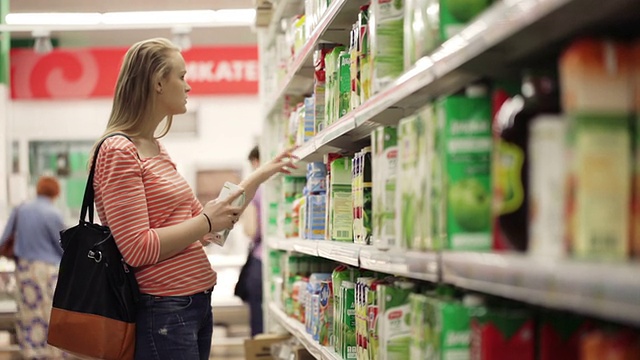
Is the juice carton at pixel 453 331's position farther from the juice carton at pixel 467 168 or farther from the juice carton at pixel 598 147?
the juice carton at pixel 598 147

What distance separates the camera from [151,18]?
27.7 feet

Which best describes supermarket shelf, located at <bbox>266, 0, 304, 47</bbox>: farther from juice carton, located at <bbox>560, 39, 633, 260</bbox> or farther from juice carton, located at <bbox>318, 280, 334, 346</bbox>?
juice carton, located at <bbox>560, 39, 633, 260</bbox>

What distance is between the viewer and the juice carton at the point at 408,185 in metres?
1.78

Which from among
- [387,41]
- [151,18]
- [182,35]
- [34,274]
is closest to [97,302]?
[387,41]

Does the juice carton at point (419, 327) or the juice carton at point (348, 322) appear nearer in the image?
the juice carton at point (419, 327)

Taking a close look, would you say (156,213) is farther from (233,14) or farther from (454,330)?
(233,14)

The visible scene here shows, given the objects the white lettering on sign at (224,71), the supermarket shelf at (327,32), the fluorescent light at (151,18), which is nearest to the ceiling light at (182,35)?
the fluorescent light at (151,18)

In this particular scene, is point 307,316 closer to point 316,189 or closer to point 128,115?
point 316,189

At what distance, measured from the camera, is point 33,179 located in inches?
383

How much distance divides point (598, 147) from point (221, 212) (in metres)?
1.91

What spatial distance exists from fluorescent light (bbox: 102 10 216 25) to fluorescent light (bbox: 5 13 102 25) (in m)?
0.24

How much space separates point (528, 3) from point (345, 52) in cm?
181

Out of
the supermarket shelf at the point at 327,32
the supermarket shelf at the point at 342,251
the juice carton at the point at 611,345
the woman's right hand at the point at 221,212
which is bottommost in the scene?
the juice carton at the point at 611,345

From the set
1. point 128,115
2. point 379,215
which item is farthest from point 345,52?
point 379,215
